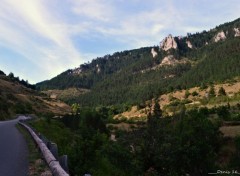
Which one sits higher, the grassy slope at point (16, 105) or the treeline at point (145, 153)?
the grassy slope at point (16, 105)

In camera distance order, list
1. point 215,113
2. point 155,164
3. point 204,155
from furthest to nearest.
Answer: point 215,113 < point 204,155 < point 155,164

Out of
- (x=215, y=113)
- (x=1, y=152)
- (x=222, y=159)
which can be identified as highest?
(x=215, y=113)

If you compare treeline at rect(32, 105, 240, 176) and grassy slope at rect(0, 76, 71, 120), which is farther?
grassy slope at rect(0, 76, 71, 120)

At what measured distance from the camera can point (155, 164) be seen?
37.3 m

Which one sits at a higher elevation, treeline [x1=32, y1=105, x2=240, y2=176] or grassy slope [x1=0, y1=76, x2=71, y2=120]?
grassy slope [x1=0, y1=76, x2=71, y2=120]

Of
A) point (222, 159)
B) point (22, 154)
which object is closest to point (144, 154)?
point (22, 154)

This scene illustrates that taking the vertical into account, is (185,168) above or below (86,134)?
below

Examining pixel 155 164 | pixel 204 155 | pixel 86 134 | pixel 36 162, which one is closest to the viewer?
pixel 36 162

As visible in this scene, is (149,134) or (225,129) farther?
(225,129)

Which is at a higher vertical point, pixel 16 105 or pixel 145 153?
pixel 16 105

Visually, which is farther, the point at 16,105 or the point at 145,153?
the point at 16,105

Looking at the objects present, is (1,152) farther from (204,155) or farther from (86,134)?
(204,155)

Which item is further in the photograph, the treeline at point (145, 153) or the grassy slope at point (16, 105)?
the grassy slope at point (16, 105)

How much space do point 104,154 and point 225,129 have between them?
50.7 metres
